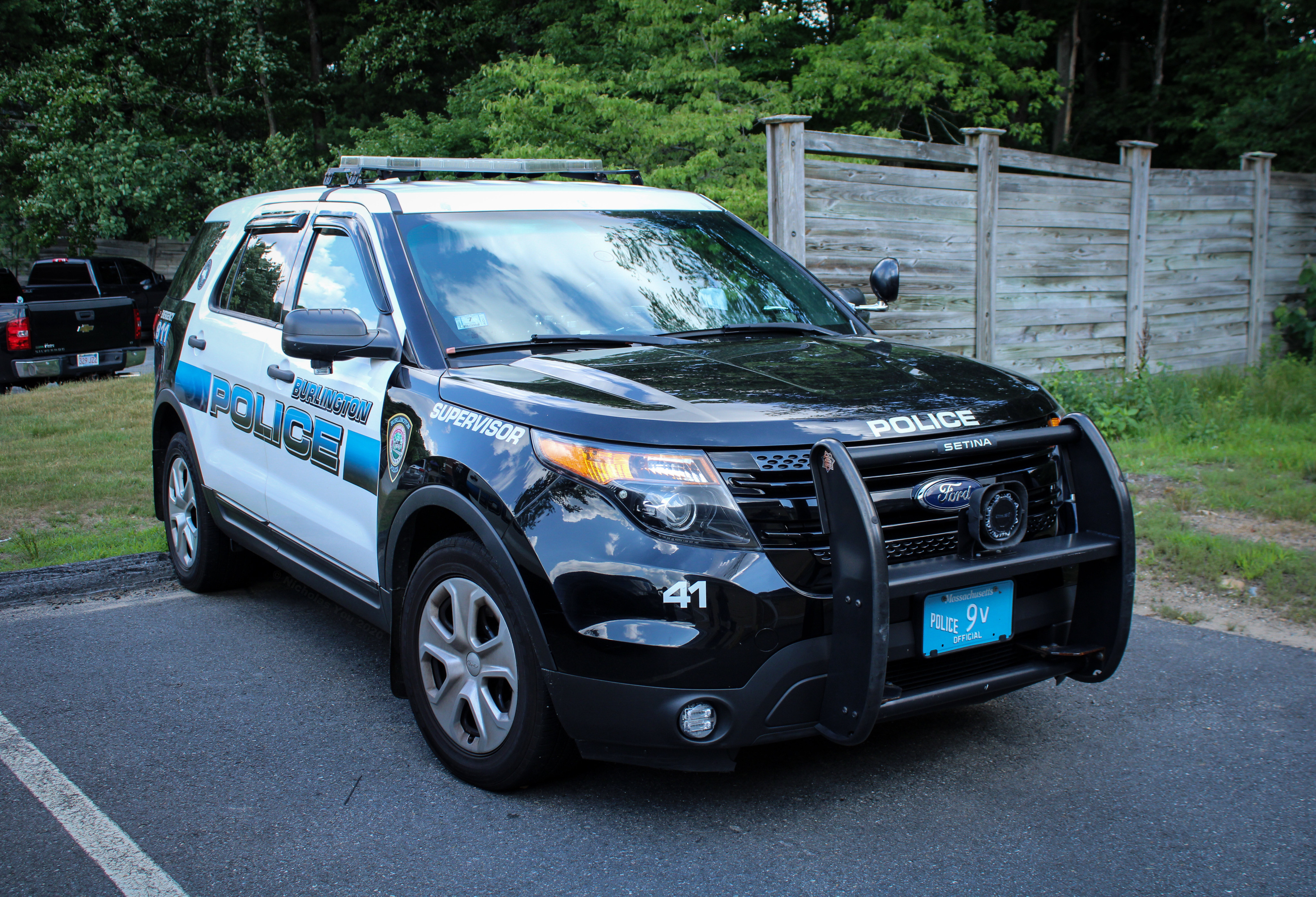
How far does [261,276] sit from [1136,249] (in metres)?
8.64

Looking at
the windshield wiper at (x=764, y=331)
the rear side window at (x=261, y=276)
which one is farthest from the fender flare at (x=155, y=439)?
the windshield wiper at (x=764, y=331)

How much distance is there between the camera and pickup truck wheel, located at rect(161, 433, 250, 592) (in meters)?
5.36

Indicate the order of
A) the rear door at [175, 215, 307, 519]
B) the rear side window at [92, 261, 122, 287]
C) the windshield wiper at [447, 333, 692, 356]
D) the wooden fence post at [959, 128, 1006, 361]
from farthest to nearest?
the rear side window at [92, 261, 122, 287] < the wooden fence post at [959, 128, 1006, 361] < the rear door at [175, 215, 307, 519] < the windshield wiper at [447, 333, 692, 356]

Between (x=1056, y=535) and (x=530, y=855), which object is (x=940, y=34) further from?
(x=530, y=855)

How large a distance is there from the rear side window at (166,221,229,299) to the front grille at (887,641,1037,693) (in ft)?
13.4

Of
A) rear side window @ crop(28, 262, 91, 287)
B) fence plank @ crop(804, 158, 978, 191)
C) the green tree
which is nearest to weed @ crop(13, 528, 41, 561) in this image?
fence plank @ crop(804, 158, 978, 191)

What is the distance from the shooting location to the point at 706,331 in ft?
13.1

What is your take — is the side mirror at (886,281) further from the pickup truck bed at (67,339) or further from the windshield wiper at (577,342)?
the pickup truck bed at (67,339)

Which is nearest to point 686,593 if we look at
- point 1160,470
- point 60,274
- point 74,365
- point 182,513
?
point 182,513

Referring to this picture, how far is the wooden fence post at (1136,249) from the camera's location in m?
10.5

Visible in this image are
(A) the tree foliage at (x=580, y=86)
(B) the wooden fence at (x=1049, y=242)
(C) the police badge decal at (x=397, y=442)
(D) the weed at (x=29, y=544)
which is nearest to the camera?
(C) the police badge decal at (x=397, y=442)

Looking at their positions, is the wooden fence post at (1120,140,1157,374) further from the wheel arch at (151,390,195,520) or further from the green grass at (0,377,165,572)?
the green grass at (0,377,165,572)

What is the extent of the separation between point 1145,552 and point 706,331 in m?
3.25

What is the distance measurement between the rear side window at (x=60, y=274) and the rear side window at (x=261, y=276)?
17.4m
